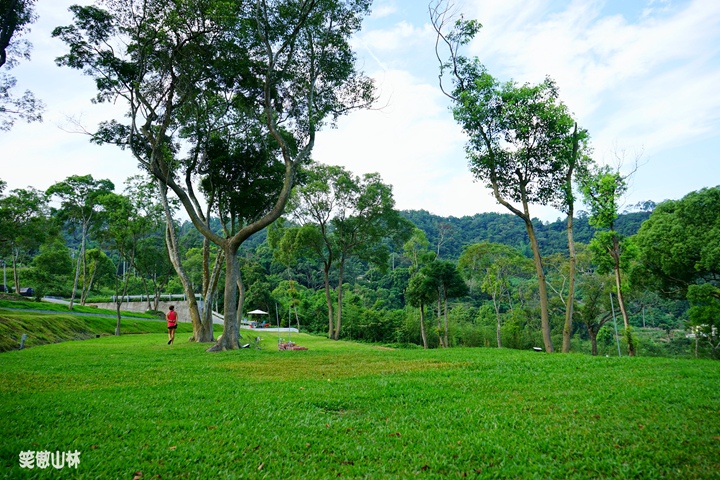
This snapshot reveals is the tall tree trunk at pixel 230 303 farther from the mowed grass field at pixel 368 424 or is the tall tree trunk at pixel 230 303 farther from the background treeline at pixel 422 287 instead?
the background treeline at pixel 422 287

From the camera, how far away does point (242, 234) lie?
13672 mm

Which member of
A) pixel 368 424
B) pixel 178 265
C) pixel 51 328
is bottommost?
pixel 51 328

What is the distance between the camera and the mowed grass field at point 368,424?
351 centimetres

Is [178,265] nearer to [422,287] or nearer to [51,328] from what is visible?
[51,328]

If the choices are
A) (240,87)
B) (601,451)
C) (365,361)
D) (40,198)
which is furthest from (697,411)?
(40,198)

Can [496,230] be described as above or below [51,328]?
above

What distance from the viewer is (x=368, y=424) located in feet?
15.7

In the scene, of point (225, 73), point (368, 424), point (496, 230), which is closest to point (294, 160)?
point (225, 73)

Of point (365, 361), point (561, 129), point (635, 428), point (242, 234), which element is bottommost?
point (365, 361)

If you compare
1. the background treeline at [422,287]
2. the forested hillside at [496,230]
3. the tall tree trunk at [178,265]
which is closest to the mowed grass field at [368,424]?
the tall tree trunk at [178,265]

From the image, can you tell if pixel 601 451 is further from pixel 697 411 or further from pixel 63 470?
pixel 63 470

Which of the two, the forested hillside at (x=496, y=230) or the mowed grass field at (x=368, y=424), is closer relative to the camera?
the mowed grass field at (x=368, y=424)

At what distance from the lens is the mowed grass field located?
11.5 ft

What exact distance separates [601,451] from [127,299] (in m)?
51.1
